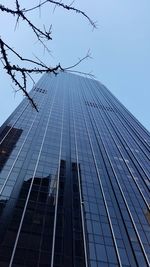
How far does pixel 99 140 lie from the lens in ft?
327

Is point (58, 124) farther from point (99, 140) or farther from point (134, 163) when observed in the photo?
point (134, 163)

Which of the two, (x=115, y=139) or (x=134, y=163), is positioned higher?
(x=115, y=139)

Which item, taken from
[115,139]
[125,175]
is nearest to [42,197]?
[125,175]

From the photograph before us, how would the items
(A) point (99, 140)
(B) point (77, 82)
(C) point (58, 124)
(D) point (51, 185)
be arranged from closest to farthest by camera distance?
(D) point (51, 185), (A) point (99, 140), (C) point (58, 124), (B) point (77, 82)

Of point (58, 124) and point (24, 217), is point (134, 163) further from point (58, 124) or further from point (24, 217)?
point (24, 217)

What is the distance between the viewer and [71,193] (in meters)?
62.4

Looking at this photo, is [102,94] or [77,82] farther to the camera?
[77,82]

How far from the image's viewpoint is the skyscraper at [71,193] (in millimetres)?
45938

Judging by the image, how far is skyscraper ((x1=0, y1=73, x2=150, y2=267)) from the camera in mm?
45938

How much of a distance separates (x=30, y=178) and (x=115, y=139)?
4640 cm

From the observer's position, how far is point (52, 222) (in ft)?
170

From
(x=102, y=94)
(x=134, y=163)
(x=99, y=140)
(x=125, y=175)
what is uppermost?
(x=102, y=94)

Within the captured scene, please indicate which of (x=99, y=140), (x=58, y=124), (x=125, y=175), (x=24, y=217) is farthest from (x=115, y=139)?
(x=24, y=217)

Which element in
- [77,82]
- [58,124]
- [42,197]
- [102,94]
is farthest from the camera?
[77,82]
